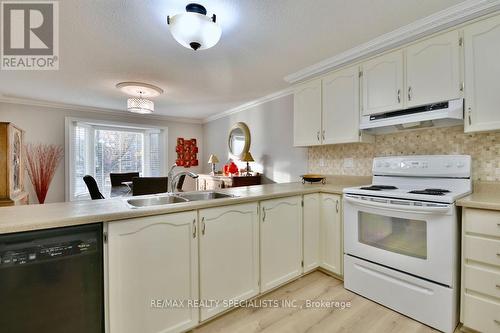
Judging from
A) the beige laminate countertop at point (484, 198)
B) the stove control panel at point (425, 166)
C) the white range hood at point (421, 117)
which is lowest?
the beige laminate countertop at point (484, 198)

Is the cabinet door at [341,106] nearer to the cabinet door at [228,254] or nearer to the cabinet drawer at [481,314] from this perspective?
the cabinet door at [228,254]

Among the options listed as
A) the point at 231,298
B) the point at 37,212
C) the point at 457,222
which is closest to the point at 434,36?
the point at 457,222

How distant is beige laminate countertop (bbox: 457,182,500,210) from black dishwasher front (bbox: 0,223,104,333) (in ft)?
6.93

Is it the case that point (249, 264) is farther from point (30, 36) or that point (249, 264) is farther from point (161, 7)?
point (30, 36)

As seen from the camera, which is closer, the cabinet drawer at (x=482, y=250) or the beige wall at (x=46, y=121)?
the cabinet drawer at (x=482, y=250)

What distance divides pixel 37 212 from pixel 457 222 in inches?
96.9

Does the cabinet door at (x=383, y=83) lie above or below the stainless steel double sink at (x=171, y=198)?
above

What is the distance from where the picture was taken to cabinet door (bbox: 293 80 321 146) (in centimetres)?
262

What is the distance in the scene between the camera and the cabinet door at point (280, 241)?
6.15 ft

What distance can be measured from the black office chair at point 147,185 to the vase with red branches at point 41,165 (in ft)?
7.67

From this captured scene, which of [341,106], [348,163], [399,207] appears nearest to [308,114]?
[341,106]

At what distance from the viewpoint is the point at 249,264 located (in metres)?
1.77

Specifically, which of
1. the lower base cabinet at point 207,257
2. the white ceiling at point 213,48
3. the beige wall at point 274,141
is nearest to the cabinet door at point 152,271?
the lower base cabinet at point 207,257

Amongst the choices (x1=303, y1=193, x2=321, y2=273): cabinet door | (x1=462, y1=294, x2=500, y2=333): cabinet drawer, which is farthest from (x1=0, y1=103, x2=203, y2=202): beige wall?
(x1=462, y1=294, x2=500, y2=333): cabinet drawer
